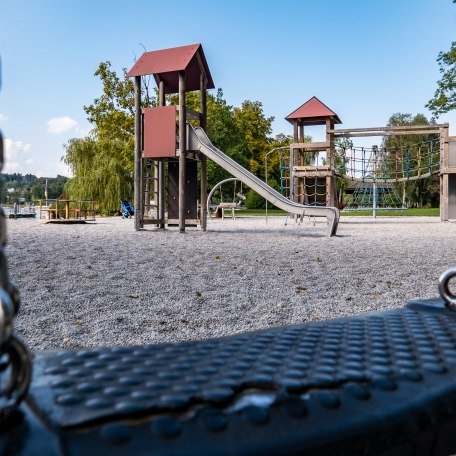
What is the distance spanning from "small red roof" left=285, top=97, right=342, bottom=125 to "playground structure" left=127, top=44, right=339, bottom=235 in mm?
7854

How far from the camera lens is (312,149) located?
19750 millimetres

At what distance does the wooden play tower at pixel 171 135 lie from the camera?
1162 centimetres

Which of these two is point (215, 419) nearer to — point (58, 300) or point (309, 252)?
Answer: point (58, 300)

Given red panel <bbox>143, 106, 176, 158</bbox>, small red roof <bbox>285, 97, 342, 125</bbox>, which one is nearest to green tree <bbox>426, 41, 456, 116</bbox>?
small red roof <bbox>285, 97, 342, 125</bbox>

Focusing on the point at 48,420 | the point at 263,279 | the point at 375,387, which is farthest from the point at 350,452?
the point at 263,279

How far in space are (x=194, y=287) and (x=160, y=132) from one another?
7.89 metres

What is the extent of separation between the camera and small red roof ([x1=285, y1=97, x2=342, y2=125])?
65.7ft

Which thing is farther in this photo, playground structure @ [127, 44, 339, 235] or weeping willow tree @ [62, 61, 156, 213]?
weeping willow tree @ [62, 61, 156, 213]

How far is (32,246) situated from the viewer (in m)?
7.55

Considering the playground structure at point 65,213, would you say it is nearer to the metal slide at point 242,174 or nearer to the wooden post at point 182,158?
the wooden post at point 182,158

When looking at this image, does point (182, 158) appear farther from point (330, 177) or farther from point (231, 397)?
point (231, 397)

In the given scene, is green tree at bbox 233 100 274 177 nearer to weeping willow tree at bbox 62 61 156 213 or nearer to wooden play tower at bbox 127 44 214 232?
weeping willow tree at bbox 62 61 156 213

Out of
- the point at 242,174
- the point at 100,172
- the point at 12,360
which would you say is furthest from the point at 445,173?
the point at 12,360

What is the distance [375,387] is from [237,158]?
3715 centimetres
